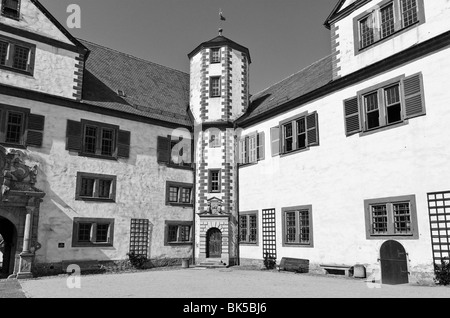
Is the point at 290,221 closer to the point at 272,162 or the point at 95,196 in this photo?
the point at 272,162

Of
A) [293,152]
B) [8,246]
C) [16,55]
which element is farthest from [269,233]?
[16,55]

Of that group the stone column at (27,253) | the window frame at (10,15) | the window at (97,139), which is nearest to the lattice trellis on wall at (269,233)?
the window at (97,139)

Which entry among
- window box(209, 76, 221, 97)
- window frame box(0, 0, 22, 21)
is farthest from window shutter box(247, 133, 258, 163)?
window frame box(0, 0, 22, 21)

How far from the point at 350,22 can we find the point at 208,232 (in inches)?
572

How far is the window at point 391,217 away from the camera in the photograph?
15.2 meters

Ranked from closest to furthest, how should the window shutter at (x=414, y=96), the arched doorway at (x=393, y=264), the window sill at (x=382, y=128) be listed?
the arched doorway at (x=393, y=264) < the window shutter at (x=414, y=96) < the window sill at (x=382, y=128)

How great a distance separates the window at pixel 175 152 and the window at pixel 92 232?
5198mm

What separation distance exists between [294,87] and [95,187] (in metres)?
13.2

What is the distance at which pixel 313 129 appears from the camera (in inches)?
798

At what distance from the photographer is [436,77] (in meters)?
15.2

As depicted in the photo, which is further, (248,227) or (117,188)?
(248,227)

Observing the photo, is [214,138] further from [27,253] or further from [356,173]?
[27,253]

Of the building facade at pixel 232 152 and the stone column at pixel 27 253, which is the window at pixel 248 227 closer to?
the building facade at pixel 232 152

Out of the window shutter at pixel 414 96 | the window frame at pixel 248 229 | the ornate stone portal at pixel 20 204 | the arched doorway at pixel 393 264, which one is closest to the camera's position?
the arched doorway at pixel 393 264
